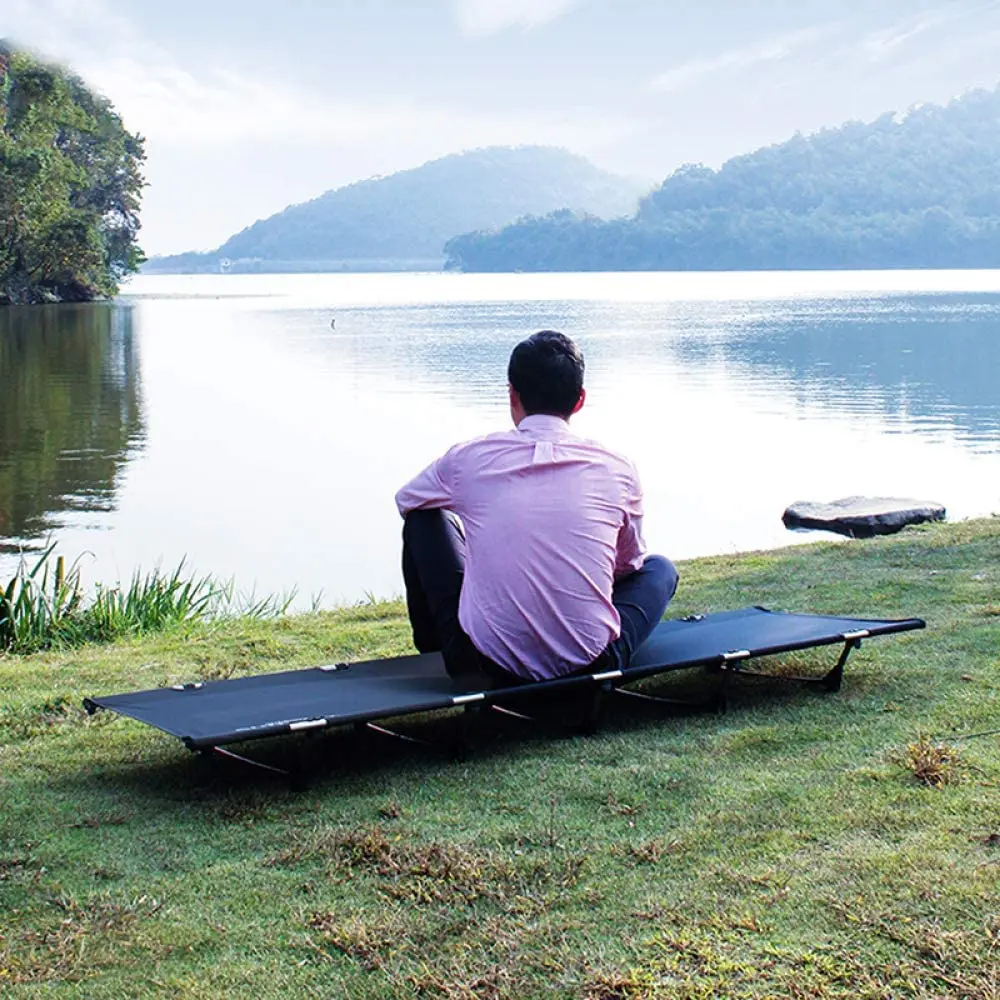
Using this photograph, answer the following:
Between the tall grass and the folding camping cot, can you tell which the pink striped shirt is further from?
the tall grass

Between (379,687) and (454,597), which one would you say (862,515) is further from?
(379,687)

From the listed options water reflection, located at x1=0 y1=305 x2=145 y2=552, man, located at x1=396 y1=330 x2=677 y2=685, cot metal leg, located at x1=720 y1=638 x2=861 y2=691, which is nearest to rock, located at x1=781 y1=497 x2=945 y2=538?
cot metal leg, located at x1=720 y1=638 x2=861 y2=691

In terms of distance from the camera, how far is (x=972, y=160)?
174 m

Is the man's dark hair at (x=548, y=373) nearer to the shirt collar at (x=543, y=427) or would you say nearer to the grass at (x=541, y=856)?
the shirt collar at (x=543, y=427)

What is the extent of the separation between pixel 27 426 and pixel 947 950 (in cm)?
2251

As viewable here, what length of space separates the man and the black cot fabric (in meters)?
0.14

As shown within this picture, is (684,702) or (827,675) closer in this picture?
(684,702)

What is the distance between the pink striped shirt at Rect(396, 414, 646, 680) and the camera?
4406mm

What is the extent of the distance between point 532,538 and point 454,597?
0.38m

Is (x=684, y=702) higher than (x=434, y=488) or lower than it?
lower

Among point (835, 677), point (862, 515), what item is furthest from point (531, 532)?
point (862, 515)

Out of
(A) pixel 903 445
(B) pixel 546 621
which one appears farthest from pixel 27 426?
(B) pixel 546 621

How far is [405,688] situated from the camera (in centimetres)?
437

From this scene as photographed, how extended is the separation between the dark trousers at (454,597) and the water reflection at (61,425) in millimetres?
10323
